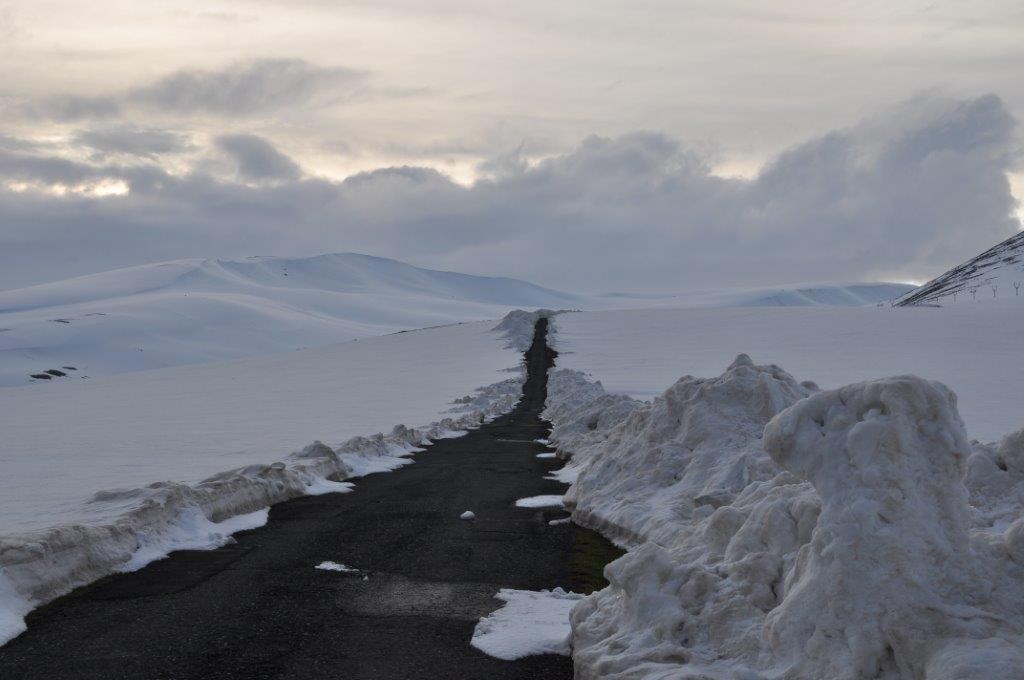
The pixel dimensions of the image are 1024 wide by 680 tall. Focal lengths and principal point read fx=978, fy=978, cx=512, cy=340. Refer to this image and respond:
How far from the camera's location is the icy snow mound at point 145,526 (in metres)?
9.92

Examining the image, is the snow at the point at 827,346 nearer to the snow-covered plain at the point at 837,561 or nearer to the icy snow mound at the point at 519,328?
the icy snow mound at the point at 519,328

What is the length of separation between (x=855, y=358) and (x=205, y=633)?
196 feet

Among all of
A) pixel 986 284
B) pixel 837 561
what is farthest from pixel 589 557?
pixel 986 284

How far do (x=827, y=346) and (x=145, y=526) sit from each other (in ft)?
215

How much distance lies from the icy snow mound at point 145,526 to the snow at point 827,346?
1901 cm

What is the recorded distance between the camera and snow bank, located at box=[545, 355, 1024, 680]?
239 inches

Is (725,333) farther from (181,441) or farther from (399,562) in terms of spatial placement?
(399,562)

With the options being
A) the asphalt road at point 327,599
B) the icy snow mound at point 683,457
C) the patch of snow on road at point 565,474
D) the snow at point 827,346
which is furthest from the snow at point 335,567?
the snow at point 827,346

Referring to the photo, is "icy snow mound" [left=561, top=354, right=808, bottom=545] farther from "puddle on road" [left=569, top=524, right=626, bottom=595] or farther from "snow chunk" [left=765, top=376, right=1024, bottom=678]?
"snow chunk" [left=765, top=376, right=1024, bottom=678]

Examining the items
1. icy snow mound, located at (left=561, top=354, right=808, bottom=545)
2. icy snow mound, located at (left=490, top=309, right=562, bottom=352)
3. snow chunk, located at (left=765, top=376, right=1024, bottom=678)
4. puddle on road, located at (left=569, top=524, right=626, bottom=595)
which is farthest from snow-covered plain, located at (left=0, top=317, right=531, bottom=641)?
snow chunk, located at (left=765, top=376, right=1024, bottom=678)

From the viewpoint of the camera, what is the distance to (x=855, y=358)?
63.2 meters

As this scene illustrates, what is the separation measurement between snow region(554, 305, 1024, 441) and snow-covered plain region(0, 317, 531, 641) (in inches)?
321

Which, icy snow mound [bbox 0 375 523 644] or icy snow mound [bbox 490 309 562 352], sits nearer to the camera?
icy snow mound [bbox 0 375 523 644]

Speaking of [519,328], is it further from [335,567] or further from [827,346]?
[335,567]
